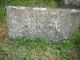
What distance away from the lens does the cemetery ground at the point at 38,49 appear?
159 inches

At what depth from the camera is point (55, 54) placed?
162 inches

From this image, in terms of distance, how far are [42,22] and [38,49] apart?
1.78 feet

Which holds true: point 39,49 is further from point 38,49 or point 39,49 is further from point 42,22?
point 42,22

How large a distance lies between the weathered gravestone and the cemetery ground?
135 millimetres

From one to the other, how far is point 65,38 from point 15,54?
41.2 inches

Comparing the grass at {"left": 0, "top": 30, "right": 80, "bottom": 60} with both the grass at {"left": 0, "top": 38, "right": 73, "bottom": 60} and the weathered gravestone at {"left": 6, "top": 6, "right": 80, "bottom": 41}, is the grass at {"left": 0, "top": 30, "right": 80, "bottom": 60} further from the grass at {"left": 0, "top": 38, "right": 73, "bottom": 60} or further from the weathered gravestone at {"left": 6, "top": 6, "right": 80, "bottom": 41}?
the weathered gravestone at {"left": 6, "top": 6, "right": 80, "bottom": 41}

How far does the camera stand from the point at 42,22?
14.1 ft

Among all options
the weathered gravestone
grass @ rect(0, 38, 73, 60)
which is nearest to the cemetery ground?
grass @ rect(0, 38, 73, 60)

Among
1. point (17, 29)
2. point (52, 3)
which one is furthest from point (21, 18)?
point (52, 3)

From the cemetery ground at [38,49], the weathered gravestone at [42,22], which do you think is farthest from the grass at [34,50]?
the weathered gravestone at [42,22]

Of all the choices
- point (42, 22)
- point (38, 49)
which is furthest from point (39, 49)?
point (42, 22)

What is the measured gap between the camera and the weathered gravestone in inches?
167

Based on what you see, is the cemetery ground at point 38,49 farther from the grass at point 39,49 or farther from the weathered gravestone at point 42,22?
the weathered gravestone at point 42,22

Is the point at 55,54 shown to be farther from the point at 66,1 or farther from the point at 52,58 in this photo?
the point at 66,1
